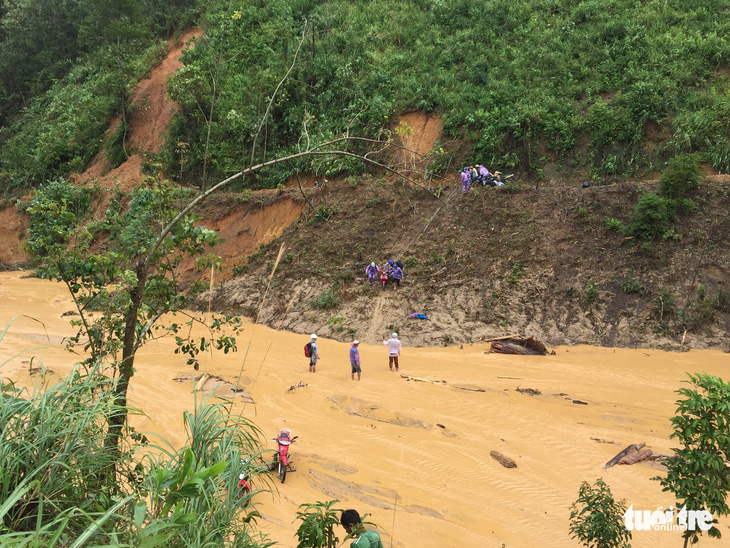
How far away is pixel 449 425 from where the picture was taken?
940 centimetres

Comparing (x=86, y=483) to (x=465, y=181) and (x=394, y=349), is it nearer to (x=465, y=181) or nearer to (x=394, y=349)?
(x=394, y=349)

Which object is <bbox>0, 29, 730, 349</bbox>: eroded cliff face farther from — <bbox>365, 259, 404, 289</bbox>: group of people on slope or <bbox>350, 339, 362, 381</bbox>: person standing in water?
<bbox>350, 339, 362, 381</bbox>: person standing in water

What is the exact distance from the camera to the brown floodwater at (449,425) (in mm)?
6621

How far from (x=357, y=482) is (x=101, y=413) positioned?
5.11 meters

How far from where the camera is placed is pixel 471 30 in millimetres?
29234

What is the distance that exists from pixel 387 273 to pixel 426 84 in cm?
1344

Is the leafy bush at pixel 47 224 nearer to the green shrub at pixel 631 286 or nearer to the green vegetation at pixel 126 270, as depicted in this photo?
the green vegetation at pixel 126 270

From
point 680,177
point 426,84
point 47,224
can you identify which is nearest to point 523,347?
point 680,177

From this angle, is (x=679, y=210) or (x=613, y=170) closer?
(x=679, y=210)

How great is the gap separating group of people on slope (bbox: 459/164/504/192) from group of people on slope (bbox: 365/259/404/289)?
4.78 m

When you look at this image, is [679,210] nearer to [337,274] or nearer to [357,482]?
[337,274]

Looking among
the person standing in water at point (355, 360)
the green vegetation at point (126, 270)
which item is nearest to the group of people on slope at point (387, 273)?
the person standing in water at point (355, 360)

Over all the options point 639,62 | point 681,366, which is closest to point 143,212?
point 681,366

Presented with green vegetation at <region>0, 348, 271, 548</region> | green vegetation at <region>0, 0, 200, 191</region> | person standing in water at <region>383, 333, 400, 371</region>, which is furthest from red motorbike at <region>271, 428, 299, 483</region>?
green vegetation at <region>0, 0, 200, 191</region>
